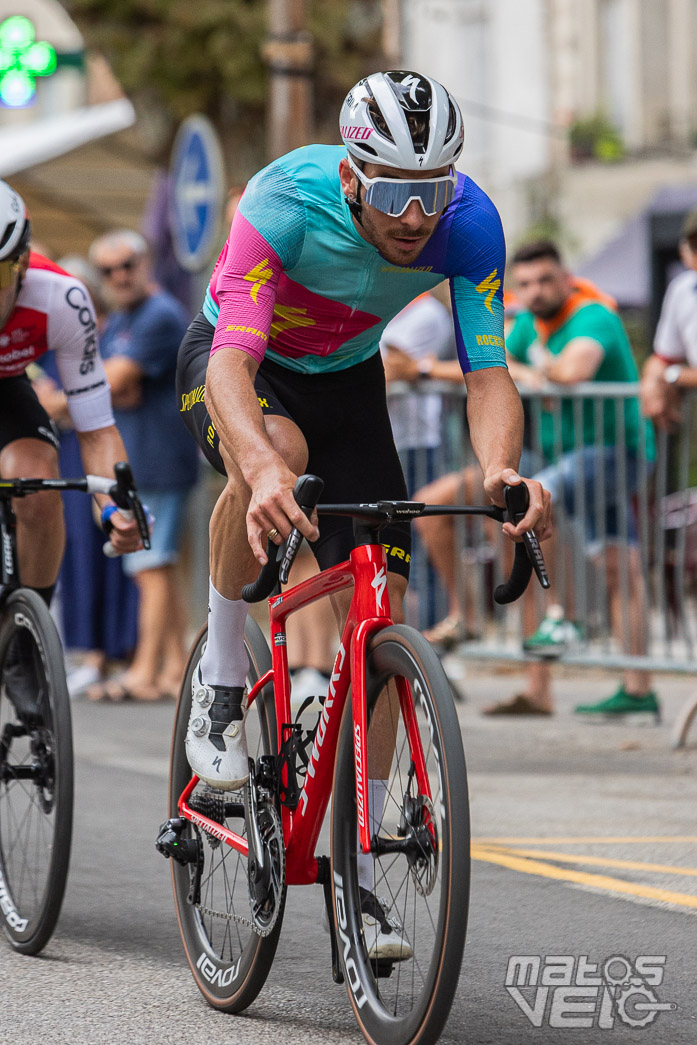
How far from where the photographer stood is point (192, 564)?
1193cm

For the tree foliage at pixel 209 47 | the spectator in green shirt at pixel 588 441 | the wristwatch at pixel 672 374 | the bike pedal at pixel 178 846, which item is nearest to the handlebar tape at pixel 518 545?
the bike pedal at pixel 178 846

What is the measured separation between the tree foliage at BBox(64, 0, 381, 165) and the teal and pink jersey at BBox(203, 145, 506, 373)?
13.3 metres

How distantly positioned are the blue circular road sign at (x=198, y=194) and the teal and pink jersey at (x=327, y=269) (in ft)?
23.7

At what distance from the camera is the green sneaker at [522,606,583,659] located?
850 cm

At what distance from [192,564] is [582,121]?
56.2 feet

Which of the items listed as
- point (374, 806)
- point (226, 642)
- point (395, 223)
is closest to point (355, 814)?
point (374, 806)

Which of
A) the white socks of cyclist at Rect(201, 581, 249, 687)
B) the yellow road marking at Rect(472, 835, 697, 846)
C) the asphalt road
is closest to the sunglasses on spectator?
the asphalt road

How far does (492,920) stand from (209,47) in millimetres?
13997

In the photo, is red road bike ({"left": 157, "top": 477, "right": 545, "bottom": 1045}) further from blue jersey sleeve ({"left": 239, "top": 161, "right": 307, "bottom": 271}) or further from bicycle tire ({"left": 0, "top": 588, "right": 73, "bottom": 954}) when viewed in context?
blue jersey sleeve ({"left": 239, "top": 161, "right": 307, "bottom": 271})

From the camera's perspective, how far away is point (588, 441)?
8.63m

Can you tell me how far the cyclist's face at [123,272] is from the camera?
955cm

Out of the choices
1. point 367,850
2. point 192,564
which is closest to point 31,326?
point 367,850

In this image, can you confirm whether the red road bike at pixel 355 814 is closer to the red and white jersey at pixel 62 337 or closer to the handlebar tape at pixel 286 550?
the handlebar tape at pixel 286 550

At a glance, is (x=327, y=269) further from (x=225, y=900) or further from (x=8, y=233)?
(x=225, y=900)
